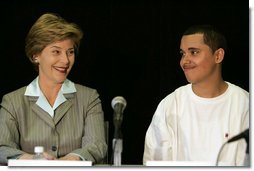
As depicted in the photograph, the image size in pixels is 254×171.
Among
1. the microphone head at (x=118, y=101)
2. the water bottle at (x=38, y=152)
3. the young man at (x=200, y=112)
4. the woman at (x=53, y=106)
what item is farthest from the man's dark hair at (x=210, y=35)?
the water bottle at (x=38, y=152)

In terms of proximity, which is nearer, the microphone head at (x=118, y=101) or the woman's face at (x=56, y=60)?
the microphone head at (x=118, y=101)

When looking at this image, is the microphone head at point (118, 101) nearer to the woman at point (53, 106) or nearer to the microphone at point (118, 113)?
the microphone at point (118, 113)

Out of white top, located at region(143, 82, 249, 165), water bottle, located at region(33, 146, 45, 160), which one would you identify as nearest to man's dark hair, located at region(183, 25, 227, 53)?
white top, located at region(143, 82, 249, 165)

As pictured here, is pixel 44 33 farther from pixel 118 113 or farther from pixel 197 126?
pixel 197 126

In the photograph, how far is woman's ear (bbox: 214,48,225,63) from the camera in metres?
4.09

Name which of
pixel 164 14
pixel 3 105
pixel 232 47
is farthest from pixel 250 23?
pixel 3 105

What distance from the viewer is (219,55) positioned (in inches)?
161

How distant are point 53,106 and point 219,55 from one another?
1068mm

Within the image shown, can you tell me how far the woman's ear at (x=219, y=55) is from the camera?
409cm

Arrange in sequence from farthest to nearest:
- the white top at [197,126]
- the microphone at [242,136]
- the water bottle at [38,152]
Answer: the white top at [197,126]
the water bottle at [38,152]
the microphone at [242,136]

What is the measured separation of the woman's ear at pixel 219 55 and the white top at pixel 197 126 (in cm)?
15

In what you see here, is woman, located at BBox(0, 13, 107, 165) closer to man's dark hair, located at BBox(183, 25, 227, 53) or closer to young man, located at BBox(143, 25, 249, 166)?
young man, located at BBox(143, 25, 249, 166)

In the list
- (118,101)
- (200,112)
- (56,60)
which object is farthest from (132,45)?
(200,112)

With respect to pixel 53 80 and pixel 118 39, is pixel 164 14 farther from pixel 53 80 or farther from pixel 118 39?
pixel 53 80
